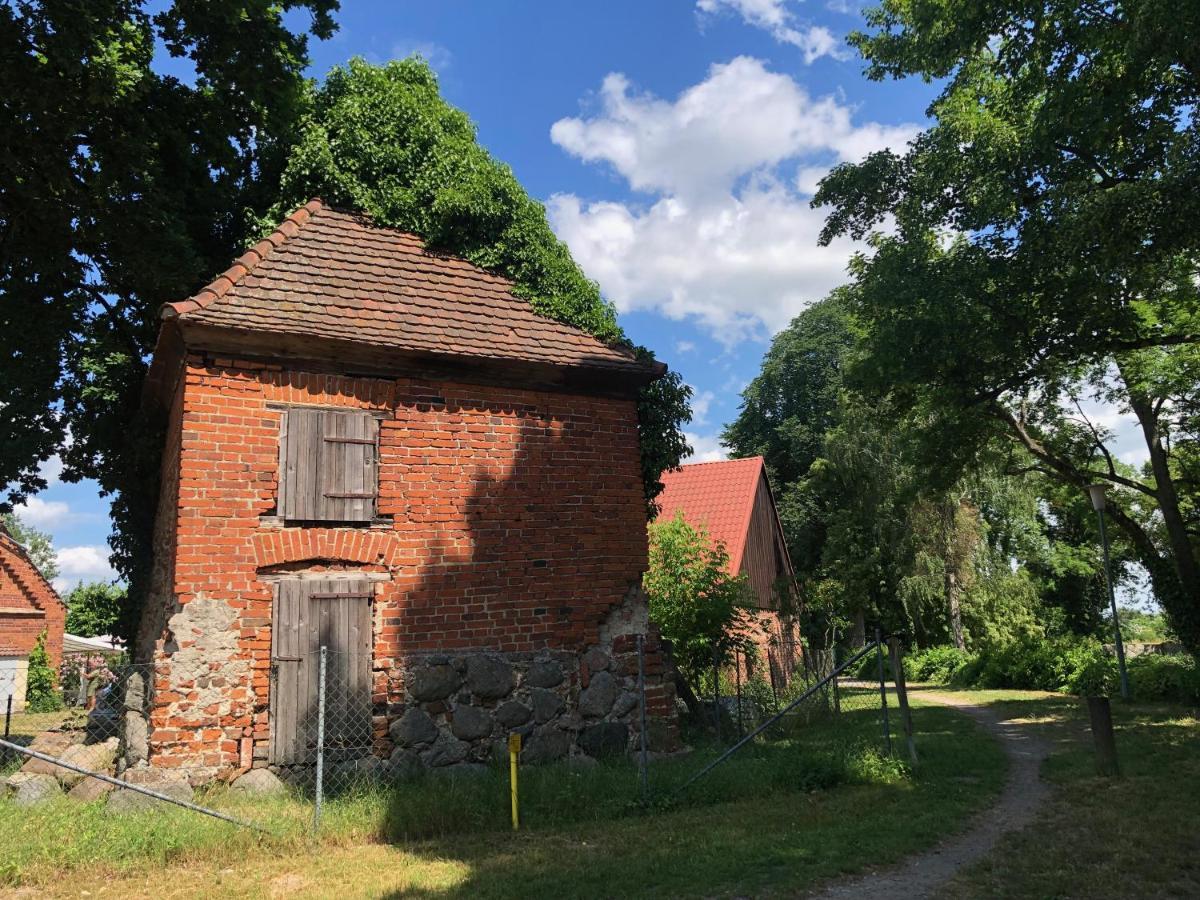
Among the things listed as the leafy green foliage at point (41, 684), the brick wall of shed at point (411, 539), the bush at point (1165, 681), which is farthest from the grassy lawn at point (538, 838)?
the leafy green foliage at point (41, 684)

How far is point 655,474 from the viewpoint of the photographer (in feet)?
39.2

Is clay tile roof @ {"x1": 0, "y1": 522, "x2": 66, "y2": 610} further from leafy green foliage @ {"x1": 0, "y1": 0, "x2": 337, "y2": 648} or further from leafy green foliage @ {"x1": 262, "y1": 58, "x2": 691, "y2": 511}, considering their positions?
leafy green foliage @ {"x1": 262, "y1": 58, "x2": 691, "y2": 511}

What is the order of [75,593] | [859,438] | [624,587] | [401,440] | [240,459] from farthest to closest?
[75,593] → [859,438] → [624,587] → [401,440] → [240,459]

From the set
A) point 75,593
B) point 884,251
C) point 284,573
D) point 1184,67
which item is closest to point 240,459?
point 284,573

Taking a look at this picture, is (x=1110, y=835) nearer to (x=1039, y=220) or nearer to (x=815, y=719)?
(x=815, y=719)

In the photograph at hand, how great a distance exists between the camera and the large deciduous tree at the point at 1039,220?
10391mm

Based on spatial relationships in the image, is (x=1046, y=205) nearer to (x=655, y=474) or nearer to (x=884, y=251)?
(x=884, y=251)

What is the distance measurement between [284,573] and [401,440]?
2.05 m

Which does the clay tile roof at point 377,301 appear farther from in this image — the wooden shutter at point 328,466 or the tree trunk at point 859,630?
the tree trunk at point 859,630

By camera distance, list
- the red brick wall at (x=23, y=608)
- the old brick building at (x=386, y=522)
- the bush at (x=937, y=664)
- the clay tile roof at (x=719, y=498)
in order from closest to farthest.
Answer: the old brick building at (x=386, y=522) → the clay tile roof at (x=719, y=498) → the bush at (x=937, y=664) → the red brick wall at (x=23, y=608)

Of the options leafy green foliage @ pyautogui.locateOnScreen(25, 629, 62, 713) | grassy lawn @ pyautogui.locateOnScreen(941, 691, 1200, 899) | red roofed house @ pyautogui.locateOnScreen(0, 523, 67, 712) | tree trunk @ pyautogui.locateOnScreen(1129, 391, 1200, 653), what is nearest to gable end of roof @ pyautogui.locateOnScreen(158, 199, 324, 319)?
grassy lawn @ pyautogui.locateOnScreen(941, 691, 1200, 899)

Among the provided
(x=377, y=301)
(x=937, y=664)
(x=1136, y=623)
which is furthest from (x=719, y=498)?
(x=1136, y=623)

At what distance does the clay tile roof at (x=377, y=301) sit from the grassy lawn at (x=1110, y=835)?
6934 mm

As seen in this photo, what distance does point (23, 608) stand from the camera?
2719 centimetres
